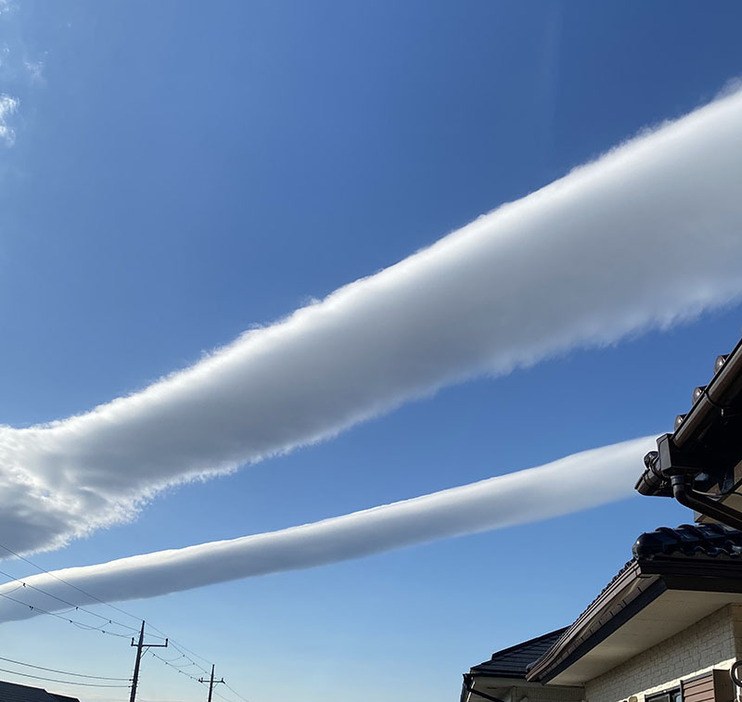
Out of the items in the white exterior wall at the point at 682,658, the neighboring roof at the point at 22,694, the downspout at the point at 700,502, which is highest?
the neighboring roof at the point at 22,694

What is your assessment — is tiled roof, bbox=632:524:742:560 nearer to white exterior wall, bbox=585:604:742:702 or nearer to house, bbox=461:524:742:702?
house, bbox=461:524:742:702

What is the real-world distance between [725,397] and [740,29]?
570 centimetres

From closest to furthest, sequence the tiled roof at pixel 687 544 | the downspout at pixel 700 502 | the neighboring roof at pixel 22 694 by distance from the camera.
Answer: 1. the downspout at pixel 700 502
2. the tiled roof at pixel 687 544
3. the neighboring roof at pixel 22 694

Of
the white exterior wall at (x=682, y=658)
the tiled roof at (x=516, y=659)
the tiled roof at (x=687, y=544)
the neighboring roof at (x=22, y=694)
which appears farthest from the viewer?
the neighboring roof at (x=22, y=694)

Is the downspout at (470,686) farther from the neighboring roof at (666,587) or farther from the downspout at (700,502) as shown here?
the downspout at (700,502)

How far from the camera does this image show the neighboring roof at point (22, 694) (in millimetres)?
39428

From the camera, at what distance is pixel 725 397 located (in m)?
4.59

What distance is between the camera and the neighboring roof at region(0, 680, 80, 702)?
39.4 m

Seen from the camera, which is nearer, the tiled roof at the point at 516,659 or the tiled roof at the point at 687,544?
the tiled roof at the point at 687,544

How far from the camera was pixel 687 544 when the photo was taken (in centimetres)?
553

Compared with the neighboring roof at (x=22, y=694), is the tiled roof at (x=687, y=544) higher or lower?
lower

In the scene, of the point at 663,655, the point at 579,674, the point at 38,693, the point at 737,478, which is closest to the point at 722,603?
the point at 737,478

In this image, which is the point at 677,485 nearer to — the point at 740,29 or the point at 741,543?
the point at 741,543

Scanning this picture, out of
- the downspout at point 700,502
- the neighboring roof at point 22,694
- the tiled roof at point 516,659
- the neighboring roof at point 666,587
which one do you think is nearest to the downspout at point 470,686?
the tiled roof at point 516,659
